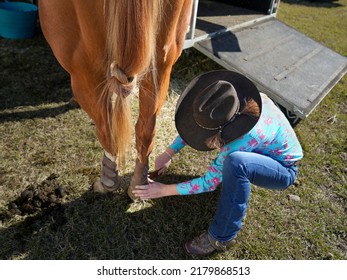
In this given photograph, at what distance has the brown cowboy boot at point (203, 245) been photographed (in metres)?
1.85

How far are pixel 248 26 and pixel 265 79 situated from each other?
46.3 inches

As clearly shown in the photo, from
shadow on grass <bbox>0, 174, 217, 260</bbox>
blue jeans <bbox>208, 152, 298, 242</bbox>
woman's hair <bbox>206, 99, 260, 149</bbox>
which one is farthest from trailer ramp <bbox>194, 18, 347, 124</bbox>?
shadow on grass <bbox>0, 174, 217, 260</bbox>

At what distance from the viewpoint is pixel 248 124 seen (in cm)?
160

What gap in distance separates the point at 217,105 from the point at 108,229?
3.33ft

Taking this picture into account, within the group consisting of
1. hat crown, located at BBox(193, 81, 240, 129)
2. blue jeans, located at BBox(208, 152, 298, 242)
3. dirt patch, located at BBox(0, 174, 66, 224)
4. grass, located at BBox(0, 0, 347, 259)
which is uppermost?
hat crown, located at BBox(193, 81, 240, 129)

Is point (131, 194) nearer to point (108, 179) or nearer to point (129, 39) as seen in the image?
point (108, 179)

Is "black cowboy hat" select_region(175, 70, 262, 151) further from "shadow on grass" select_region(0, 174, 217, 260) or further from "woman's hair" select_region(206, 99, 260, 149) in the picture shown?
"shadow on grass" select_region(0, 174, 217, 260)

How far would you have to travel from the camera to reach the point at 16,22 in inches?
146

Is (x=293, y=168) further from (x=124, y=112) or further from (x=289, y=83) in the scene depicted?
(x=289, y=83)

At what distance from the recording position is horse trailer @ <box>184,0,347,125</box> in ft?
9.75

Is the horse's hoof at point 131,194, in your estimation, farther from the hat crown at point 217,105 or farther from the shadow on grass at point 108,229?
the hat crown at point 217,105

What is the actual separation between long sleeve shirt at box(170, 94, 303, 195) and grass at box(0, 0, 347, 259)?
0.39 m

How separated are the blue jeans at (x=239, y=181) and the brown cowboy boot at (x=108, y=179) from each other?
668mm

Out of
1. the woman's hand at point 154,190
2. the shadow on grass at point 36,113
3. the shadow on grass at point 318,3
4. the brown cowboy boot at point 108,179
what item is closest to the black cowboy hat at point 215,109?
the woman's hand at point 154,190
